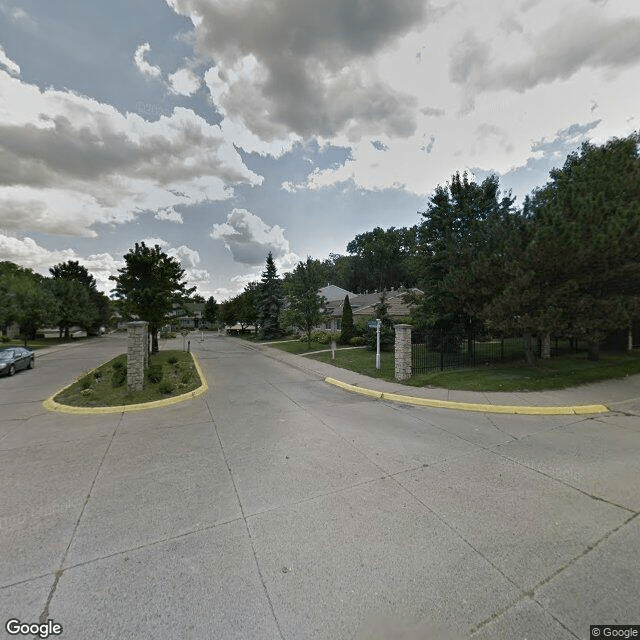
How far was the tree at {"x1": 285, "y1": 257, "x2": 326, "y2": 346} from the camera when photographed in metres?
22.5

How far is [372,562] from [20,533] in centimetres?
379

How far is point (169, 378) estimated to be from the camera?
11.6m

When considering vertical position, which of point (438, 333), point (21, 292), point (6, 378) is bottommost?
point (6, 378)

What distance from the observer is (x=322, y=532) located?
129 inches

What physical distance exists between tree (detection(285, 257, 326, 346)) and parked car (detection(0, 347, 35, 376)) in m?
15.1

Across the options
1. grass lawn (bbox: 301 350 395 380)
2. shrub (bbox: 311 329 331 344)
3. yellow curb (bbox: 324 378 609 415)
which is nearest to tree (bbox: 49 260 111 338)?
shrub (bbox: 311 329 331 344)

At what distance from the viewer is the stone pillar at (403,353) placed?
11.2 m

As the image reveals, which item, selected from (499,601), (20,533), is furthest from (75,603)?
(499,601)

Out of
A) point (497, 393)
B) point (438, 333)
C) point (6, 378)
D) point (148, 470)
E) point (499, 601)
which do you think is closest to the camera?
point (499, 601)

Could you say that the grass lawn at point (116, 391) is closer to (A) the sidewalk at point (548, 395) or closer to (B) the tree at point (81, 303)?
(A) the sidewalk at point (548, 395)

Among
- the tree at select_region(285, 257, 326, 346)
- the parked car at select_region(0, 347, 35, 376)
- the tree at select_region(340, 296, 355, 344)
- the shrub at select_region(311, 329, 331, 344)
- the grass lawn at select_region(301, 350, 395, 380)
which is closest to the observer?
the grass lawn at select_region(301, 350, 395, 380)

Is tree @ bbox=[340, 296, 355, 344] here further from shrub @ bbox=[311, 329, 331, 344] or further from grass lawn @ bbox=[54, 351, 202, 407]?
grass lawn @ bbox=[54, 351, 202, 407]

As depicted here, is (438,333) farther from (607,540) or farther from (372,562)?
(372,562)

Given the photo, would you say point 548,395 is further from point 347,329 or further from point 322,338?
point 322,338
